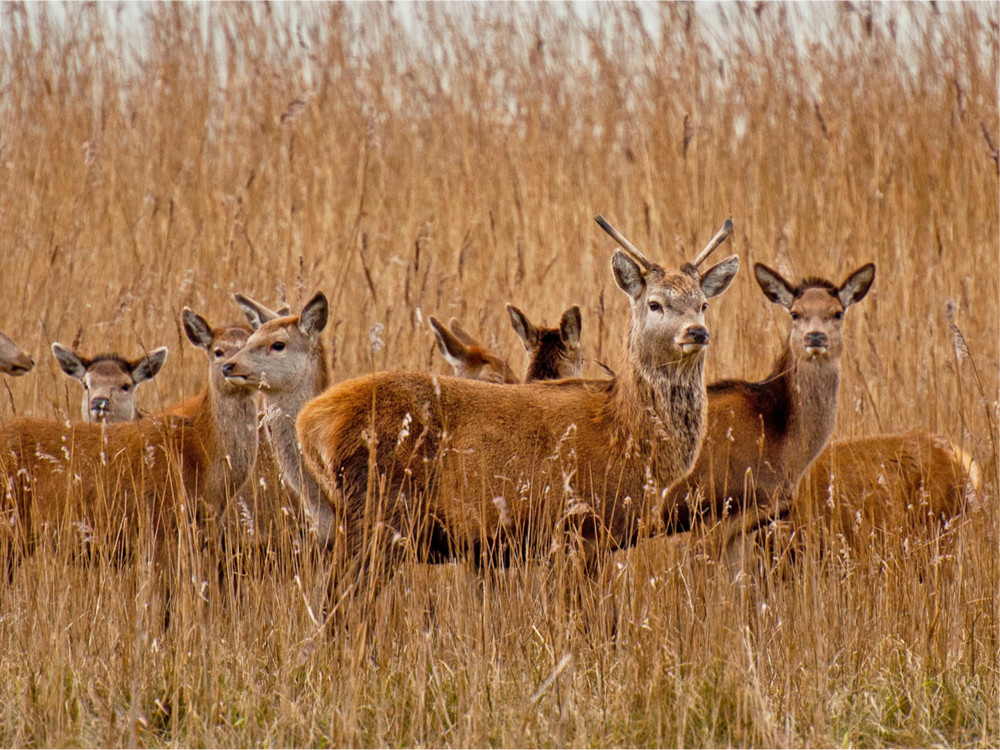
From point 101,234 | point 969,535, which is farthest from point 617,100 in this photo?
point 969,535

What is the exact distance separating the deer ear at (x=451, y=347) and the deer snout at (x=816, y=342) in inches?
71.9

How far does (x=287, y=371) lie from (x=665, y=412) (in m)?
1.74

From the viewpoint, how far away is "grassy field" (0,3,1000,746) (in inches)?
160

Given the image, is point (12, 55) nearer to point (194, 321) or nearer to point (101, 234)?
point (101, 234)

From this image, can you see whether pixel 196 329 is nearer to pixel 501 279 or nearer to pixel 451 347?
pixel 451 347

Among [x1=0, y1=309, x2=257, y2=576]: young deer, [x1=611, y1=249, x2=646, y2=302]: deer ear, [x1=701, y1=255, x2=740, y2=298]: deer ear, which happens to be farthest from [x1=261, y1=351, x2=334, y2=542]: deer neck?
[x1=701, y1=255, x2=740, y2=298]: deer ear

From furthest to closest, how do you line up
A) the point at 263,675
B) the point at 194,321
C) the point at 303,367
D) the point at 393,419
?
the point at 194,321
the point at 303,367
the point at 393,419
the point at 263,675

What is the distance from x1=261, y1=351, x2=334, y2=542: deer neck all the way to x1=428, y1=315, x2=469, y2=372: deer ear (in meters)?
0.88

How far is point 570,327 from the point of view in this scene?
6.75m

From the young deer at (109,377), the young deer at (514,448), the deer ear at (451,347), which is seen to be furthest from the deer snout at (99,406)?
the young deer at (514,448)

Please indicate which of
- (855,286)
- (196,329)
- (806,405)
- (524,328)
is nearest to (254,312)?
(196,329)

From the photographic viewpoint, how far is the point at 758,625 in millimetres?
4344

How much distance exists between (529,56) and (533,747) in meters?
7.97

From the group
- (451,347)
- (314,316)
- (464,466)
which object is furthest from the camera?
(451,347)
